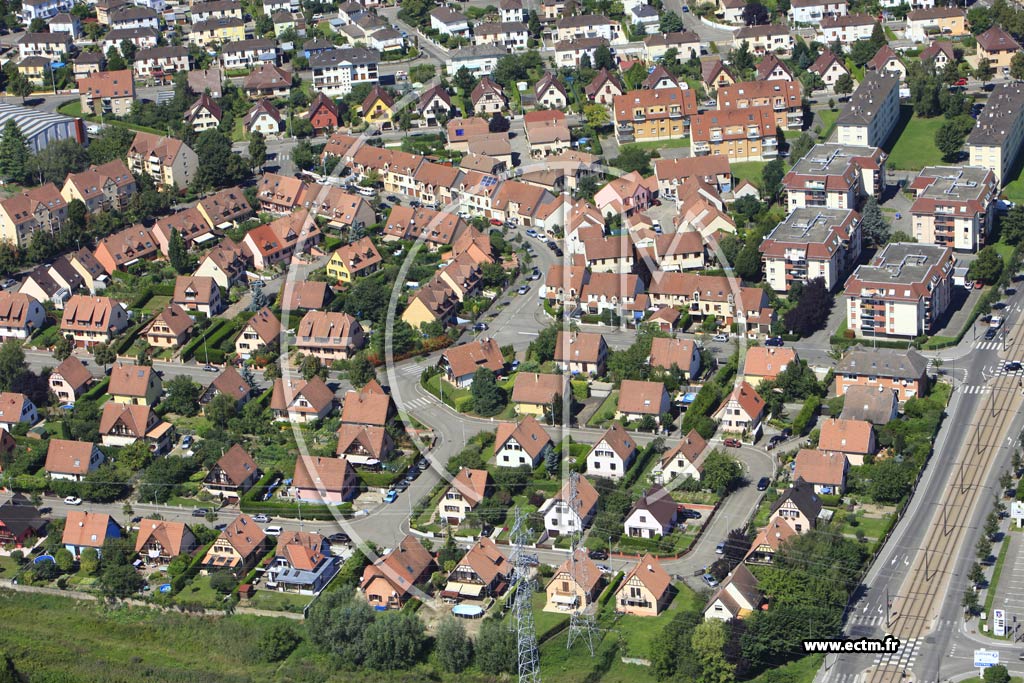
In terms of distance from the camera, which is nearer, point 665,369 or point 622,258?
point 665,369

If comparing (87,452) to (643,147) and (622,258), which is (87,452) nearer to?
(622,258)

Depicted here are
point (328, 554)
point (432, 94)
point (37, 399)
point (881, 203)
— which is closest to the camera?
point (328, 554)

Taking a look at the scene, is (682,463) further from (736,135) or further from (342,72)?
(342,72)

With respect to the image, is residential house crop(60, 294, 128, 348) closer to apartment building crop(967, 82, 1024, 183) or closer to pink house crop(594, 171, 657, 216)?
pink house crop(594, 171, 657, 216)

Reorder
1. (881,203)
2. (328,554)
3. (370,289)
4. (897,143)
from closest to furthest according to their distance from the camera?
(328,554), (370,289), (881,203), (897,143)

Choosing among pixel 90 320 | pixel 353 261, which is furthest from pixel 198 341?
pixel 353 261

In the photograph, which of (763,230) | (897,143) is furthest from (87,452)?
(897,143)

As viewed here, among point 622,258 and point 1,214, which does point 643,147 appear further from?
point 1,214
